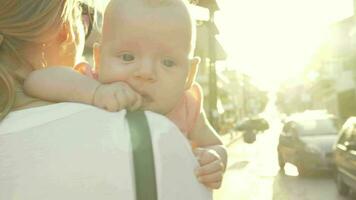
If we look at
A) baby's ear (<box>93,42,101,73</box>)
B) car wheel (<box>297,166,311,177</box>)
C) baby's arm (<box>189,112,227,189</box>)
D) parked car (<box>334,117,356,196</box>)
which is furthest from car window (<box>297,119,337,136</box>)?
baby's ear (<box>93,42,101,73</box>)

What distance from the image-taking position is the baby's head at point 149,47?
1.43 meters

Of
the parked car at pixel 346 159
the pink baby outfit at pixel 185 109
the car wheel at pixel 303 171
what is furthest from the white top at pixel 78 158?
the car wheel at pixel 303 171

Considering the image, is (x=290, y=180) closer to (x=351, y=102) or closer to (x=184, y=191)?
(x=184, y=191)

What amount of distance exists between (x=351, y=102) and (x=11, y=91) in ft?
149

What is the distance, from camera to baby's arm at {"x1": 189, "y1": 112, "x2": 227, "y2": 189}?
4.52ft

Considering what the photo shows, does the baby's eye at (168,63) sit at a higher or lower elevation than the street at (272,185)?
higher

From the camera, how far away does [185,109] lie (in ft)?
5.51

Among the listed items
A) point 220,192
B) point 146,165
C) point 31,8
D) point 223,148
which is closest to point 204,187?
point 146,165

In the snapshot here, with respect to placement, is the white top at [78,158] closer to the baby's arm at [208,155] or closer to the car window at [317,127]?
the baby's arm at [208,155]

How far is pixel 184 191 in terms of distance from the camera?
1.29 metres

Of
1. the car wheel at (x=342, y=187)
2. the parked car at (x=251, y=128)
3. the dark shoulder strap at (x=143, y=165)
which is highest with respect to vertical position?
the dark shoulder strap at (x=143, y=165)

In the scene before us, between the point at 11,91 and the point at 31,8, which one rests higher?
the point at 31,8

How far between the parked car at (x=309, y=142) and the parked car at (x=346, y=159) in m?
2.78

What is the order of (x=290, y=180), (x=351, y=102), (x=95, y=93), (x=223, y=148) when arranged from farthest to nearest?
1. (x=351, y=102)
2. (x=290, y=180)
3. (x=223, y=148)
4. (x=95, y=93)
